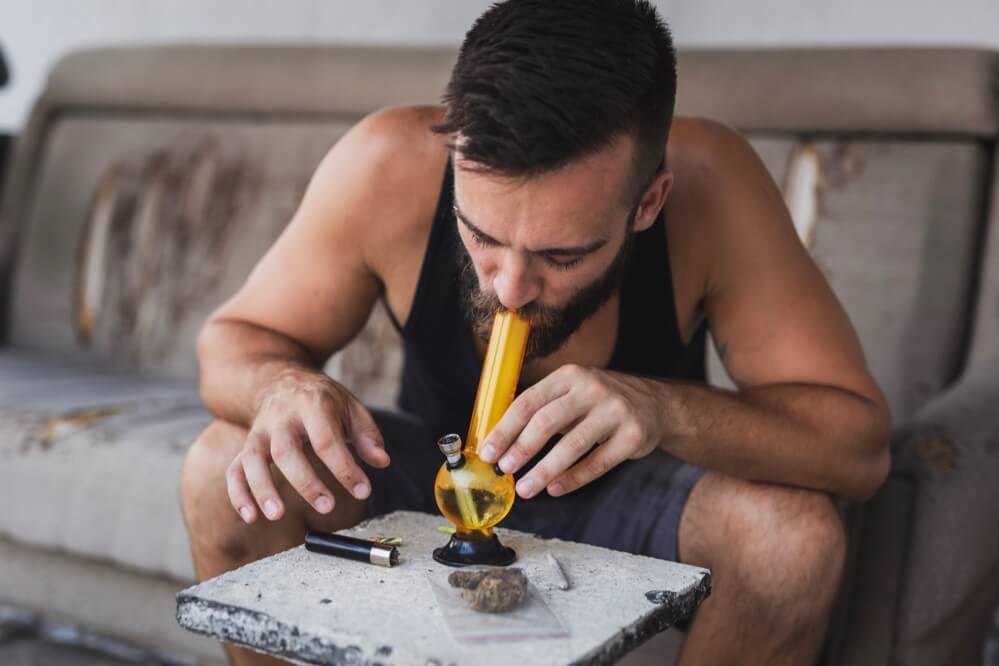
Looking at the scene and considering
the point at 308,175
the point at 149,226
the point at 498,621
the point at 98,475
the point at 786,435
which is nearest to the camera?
the point at 498,621

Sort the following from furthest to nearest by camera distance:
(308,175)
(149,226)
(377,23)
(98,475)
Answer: (377,23) < (149,226) < (308,175) < (98,475)

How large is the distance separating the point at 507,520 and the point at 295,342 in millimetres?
308

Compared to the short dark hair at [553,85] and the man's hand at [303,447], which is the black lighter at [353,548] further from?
the short dark hair at [553,85]

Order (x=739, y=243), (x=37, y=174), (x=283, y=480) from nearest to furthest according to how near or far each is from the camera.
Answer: (x=283, y=480), (x=739, y=243), (x=37, y=174)

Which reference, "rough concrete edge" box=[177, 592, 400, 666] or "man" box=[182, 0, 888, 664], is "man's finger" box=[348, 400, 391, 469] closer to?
"man" box=[182, 0, 888, 664]

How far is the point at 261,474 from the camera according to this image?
0.97 metres

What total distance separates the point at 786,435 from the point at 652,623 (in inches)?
A: 13.4

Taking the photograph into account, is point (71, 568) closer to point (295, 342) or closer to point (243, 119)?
point (295, 342)

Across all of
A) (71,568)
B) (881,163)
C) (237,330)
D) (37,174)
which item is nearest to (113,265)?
(37,174)

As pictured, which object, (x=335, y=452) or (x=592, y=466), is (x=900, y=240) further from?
(x=335, y=452)

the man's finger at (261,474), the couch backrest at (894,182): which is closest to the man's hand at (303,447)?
the man's finger at (261,474)

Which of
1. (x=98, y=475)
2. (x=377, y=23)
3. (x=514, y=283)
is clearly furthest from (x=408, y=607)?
(x=377, y=23)

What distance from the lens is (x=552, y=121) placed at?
3.23ft

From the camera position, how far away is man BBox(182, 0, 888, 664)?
99 centimetres
